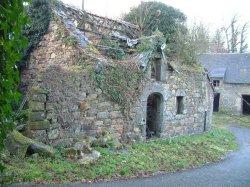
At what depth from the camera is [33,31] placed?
15547 mm

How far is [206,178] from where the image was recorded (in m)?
9.54

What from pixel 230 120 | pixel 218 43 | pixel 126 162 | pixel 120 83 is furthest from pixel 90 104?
pixel 218 43

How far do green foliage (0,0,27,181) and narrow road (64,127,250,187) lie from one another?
5.72 m

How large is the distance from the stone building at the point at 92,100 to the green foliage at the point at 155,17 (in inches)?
149

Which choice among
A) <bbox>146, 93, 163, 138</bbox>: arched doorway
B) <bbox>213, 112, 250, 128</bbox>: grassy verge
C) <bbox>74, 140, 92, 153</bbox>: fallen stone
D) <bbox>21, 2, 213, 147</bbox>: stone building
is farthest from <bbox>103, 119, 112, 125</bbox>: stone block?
<bbox>213, 112, 250, 128</bbox>: grassy verge

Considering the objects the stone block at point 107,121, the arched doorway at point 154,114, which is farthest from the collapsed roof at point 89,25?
the stone block at point 107,121

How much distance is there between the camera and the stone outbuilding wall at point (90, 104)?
990 centimetres

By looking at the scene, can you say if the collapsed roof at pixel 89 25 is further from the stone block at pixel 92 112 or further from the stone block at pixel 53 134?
the stone block at pixel 53 134

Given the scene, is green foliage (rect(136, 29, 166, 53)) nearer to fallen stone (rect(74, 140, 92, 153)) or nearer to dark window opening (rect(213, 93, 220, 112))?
fallen stone (rect(74, 140, 92, 153))

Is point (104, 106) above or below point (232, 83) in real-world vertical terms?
below

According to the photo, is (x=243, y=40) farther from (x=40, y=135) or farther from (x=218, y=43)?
(x=40, y=135)

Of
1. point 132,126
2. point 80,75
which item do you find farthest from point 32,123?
point 132,126

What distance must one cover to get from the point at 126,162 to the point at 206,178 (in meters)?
2.46

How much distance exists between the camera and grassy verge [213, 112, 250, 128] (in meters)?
24.4
